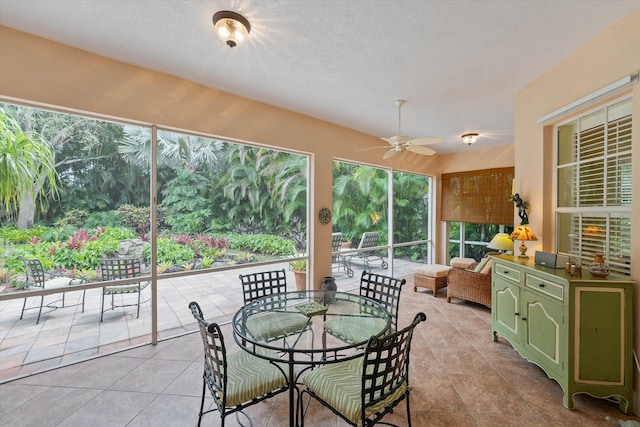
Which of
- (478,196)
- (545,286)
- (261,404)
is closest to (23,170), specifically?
(261,404)

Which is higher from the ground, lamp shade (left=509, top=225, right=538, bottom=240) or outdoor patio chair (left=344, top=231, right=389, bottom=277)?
lamp shade (left=509, top=225, right=538, bottom=240)

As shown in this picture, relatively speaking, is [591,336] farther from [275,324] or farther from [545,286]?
[275,324]

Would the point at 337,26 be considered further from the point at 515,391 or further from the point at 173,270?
the point at 515,391

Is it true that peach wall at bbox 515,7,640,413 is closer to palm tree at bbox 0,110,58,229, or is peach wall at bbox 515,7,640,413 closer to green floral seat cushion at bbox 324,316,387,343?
green floral seat cushion at bbox 324,316,387,343

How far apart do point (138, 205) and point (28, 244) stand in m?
0.93

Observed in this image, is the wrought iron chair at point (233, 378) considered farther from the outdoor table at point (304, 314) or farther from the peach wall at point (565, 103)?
the peach wall at point (565, 103)

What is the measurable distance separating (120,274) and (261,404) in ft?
6.78

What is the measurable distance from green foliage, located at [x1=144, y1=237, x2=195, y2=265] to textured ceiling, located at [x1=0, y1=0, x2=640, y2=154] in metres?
1.91

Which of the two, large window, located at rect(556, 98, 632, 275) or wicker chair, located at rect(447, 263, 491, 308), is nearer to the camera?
large window, located at rect(556, 98, 632, 275)

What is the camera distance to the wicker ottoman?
16.1ft

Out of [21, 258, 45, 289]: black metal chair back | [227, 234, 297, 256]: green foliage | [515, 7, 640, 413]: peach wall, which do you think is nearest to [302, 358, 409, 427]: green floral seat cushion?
[515, 7, 640, 413]: peach wall

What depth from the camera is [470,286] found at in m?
4.27

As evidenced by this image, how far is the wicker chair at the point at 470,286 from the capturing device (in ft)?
13.5

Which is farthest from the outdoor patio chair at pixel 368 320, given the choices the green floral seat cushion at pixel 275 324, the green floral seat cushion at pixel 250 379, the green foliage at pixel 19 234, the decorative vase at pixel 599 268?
the green foliage at pixel 19 234
